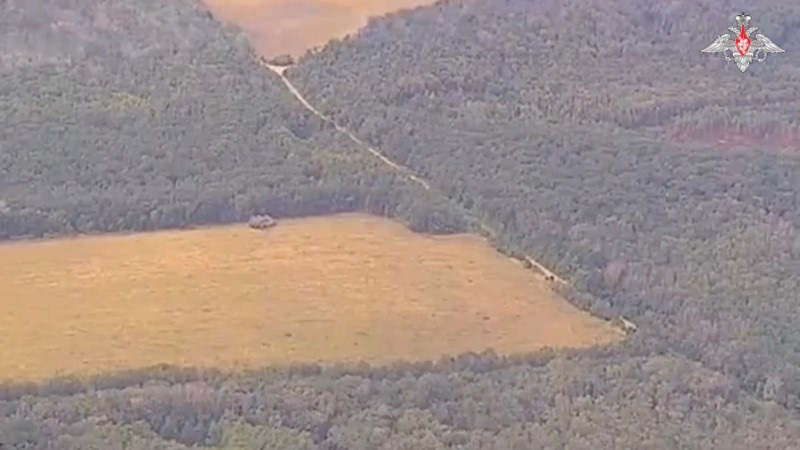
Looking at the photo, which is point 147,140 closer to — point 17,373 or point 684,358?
point 17,373

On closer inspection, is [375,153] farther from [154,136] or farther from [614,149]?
[614,149]

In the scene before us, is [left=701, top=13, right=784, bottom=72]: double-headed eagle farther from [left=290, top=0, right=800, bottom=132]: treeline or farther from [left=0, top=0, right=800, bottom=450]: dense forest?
[left=0, top=0, right=800, bottom=450]: dense forest

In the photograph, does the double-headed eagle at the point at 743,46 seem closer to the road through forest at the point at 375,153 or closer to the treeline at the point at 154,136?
the road through forest at the point at 375,153

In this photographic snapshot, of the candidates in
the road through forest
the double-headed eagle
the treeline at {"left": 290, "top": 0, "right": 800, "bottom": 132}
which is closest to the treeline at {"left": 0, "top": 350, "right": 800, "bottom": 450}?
the road through forest

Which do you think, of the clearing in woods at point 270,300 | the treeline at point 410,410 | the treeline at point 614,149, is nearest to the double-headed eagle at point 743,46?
the treeline at point 614,149

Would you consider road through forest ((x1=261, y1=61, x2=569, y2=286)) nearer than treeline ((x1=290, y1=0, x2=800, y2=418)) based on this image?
No

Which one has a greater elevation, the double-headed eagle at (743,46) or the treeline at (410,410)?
the double-headed eagle at (743,46)
